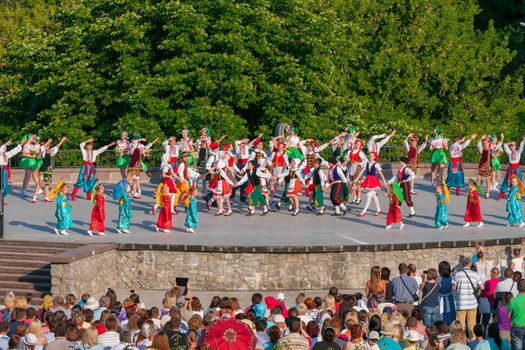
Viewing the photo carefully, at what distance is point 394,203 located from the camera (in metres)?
32.5

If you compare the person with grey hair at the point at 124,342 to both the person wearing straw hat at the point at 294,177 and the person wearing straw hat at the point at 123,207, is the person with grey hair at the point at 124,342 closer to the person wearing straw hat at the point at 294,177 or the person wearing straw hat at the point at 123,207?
the person wearing straw hat at the point at 123,207

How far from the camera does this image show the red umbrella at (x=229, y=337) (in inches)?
690

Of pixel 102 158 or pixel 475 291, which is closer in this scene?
pixel 475 291

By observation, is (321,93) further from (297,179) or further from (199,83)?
(297,179)

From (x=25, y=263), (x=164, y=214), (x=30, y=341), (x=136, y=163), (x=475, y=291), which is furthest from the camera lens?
(x=136, y=163)

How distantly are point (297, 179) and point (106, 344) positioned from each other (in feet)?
52.0

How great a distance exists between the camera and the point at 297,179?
3438 centimetres

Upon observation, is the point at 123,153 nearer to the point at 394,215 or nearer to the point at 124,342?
the point at 394,215

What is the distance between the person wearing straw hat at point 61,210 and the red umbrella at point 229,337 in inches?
544

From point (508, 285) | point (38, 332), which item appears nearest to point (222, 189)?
point (508, 285)

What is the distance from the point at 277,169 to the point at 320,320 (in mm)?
14711

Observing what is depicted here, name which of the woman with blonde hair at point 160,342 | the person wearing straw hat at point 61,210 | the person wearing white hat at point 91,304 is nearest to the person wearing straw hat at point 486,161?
the person wearing straw hat at point 61,210

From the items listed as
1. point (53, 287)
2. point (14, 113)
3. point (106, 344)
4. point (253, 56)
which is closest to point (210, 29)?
point (253, 56)

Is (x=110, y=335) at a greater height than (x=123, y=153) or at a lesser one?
lesser
